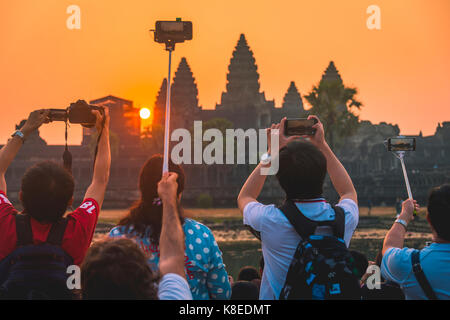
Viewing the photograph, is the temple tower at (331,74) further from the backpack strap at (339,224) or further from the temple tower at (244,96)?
the backpack strap at (339,224)

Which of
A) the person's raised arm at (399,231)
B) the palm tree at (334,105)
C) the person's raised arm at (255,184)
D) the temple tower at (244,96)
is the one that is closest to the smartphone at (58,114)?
the person's raised arm at (255,184)

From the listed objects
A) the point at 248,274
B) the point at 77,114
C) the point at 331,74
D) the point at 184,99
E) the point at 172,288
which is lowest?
the point at 248,274

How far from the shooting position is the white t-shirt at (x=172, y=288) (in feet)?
7.95

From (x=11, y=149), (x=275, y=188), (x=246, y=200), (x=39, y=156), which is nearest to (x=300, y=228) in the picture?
(x=246, y=200)

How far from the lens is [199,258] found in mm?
3334

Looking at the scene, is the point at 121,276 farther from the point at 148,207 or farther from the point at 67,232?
the point at 148,207

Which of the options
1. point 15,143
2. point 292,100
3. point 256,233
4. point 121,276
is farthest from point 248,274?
point 292,100

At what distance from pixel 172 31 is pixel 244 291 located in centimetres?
213

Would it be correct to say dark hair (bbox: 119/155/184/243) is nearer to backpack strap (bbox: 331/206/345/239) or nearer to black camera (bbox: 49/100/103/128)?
black camera (bbox: 49/100/103/128)

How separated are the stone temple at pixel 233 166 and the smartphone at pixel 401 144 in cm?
3846

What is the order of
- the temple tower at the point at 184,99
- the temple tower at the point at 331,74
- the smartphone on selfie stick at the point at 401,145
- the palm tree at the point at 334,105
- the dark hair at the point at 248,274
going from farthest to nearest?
the temple tower at the point at 331,74 → the temple tower at the point at 184,99 → the palm tree at the point at 334,105 → the dark hair at the point at 248,274 → the smartphone on selfie stick at the point at 401,145

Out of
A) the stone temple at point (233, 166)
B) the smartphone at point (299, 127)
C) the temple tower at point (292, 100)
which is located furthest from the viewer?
the temple tower at point (292, 100)

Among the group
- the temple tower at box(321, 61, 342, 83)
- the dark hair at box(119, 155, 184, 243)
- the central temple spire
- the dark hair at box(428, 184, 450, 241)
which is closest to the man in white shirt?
the dark hair at box(428, 184, 450, 241)

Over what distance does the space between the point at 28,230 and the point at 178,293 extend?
1.11 meters
